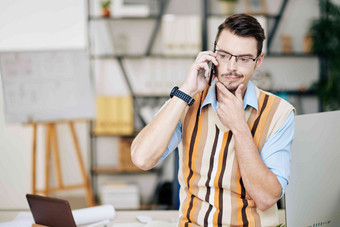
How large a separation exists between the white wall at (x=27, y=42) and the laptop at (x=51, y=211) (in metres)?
2.99

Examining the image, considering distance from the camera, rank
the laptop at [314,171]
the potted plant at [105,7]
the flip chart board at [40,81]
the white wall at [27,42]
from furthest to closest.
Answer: the white wall at [27,42] < the potted plant at [105,7] < the flip chart board at [40,81] < the laptop at [314,171]

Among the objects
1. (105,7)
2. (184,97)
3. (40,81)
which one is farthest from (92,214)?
(105,7)

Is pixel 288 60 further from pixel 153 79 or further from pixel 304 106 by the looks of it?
pixel 153 79

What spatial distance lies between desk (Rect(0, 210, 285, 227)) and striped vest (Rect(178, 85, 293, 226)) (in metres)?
0.18

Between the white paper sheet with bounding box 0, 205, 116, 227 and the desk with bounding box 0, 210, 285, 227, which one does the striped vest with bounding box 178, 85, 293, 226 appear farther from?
the white paper sheet with bounding box 0, 205, 116, 227

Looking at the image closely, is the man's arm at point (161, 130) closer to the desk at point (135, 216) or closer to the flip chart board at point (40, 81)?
the desk at point (135, 216)

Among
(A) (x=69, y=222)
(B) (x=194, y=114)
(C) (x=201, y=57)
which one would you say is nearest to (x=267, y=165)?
(B) (x=194, y=114)

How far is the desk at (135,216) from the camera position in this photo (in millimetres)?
1481

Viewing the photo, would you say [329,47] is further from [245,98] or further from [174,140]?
[174,140]

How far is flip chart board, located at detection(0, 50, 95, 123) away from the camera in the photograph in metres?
3.73

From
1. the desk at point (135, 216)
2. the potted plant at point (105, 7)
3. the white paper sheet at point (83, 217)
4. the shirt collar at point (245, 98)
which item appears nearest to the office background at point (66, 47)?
the potted plant at point (105, 7)

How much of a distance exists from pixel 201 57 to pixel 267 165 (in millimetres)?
429

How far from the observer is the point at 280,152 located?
1.27m

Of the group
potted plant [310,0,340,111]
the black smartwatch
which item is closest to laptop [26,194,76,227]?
the black smartwatch
